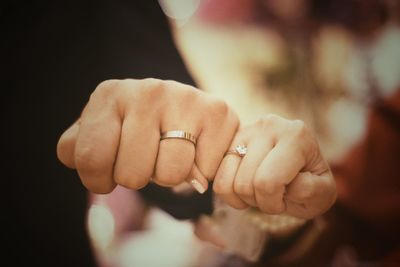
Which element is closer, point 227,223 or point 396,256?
point 227,223

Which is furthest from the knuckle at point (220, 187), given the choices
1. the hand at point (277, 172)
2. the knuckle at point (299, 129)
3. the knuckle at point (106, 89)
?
the knuckle at point (106, 89)

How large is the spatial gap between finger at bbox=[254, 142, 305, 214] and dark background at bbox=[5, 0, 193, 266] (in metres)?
0.30

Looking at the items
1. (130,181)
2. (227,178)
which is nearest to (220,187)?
→ (227,178)

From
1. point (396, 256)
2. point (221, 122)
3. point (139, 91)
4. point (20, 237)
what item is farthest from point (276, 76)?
point (20, 237)

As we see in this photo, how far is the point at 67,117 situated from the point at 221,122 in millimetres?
402

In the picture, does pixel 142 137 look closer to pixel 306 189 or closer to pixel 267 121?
pixel 267 121

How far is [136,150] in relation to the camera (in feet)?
3.36

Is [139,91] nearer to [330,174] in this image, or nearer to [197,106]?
[197,106]

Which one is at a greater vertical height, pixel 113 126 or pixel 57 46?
pixel 57 46

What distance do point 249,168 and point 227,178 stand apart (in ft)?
0.21

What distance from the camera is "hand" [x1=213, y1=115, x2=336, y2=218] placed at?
1074 millimetres

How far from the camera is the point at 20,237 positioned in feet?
3.43

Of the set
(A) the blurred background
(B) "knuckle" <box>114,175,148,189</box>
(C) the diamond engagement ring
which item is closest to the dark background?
(A) the blurred background

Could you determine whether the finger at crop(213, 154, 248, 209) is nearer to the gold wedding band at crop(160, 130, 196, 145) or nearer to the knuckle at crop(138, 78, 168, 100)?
the gold wedding band at crop(160, 130, 196, 145)
